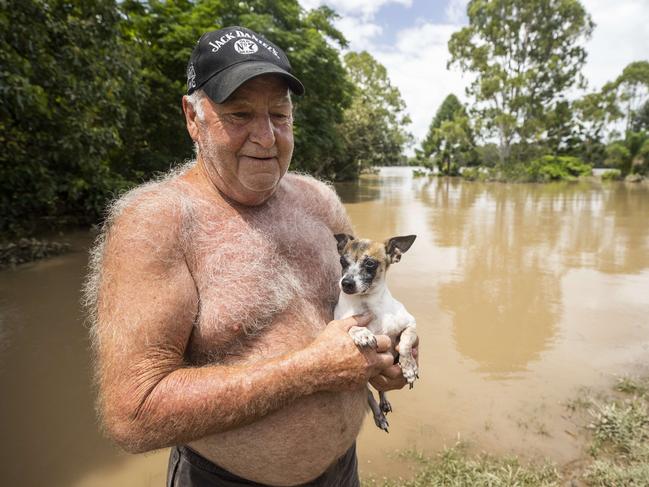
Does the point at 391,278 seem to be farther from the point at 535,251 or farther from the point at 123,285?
the point at 123,285

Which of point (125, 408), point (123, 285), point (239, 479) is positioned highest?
point (123, 285)

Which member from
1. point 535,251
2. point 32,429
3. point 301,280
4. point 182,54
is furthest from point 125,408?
point 182,54

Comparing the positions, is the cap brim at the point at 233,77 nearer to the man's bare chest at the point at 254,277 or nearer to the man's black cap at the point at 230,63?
the man's black cap at the point at 230,63

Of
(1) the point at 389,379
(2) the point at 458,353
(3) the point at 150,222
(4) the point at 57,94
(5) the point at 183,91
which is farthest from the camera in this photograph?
(5) the point at 183,91

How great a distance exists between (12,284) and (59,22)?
494 centimetres

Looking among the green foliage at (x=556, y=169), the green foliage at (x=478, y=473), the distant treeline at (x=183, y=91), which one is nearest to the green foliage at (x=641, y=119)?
the distant treeline at (x=183, y=91)

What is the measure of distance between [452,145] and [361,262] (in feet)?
146

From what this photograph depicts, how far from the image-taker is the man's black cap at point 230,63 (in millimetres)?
1534

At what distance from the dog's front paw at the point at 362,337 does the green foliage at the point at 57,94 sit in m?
6.82

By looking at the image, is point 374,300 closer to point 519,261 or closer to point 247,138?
point 247,138

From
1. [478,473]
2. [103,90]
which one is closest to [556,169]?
[103,90]

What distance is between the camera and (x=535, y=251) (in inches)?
419

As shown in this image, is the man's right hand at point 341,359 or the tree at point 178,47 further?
the tree at point 178,47

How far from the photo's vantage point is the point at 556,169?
36.5m
